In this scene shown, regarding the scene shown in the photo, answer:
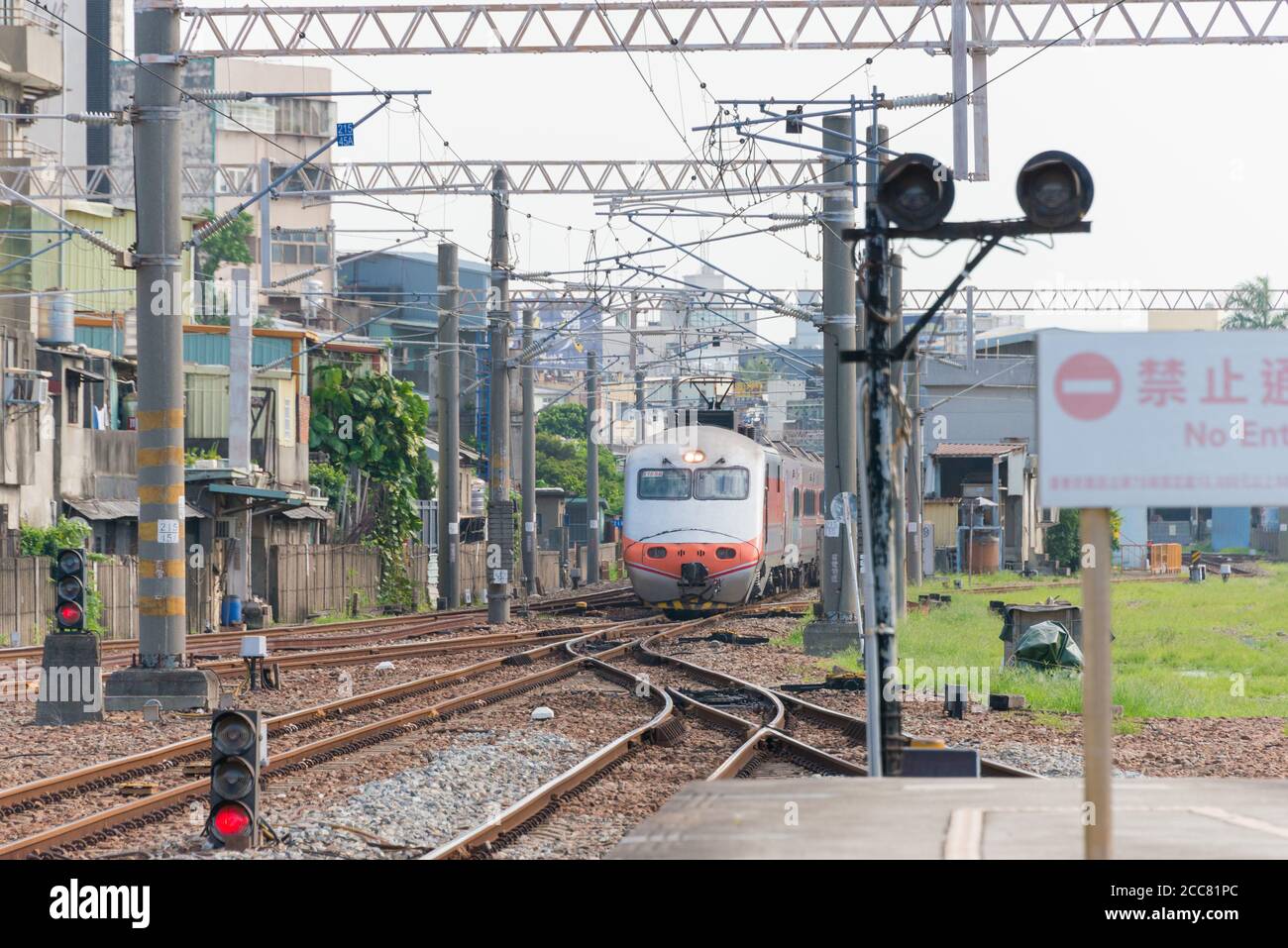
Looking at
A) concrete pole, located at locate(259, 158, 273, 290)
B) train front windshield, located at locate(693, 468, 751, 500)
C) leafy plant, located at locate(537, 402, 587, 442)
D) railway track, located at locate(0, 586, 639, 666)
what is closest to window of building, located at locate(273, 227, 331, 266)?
leafy plant, located at locate(537, 402, 587, 442)

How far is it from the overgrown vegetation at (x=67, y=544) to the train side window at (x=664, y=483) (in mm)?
9994

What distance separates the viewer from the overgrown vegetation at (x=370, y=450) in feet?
147

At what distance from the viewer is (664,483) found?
3316 cm

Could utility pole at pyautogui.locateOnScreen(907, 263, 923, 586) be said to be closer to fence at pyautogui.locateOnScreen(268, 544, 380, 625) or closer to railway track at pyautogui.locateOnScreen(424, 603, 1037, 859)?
fence at pyautogui.locateOnScreen(268, 544, 380, 625)

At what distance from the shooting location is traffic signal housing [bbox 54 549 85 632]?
16875mm

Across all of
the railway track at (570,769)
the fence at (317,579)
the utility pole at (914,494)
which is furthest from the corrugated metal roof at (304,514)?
the railway track at (570,769)

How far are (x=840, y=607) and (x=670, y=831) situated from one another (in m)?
18.0

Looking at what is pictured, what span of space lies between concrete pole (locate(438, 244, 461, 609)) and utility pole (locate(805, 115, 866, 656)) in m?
11.7

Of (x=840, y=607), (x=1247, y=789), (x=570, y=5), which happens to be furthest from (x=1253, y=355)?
(x=840, y=607)

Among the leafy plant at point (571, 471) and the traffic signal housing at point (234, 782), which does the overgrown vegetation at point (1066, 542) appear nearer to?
the leafy plant at point (571, 471)

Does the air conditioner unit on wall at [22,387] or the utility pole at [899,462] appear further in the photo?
the air conditioner unit on wall at [22,387]

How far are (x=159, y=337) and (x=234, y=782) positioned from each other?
8622mm

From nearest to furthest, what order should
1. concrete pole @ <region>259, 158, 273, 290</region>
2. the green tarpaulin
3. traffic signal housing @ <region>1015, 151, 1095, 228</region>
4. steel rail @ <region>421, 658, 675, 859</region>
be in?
traffic signal housing @ <region>1015, 151, 1095, 228</region>, steel rail @ <region>421, 658, 675, 859</region>, the green tarpaulin, concrete pole @ <region>259, 158, 273, 290</region>
